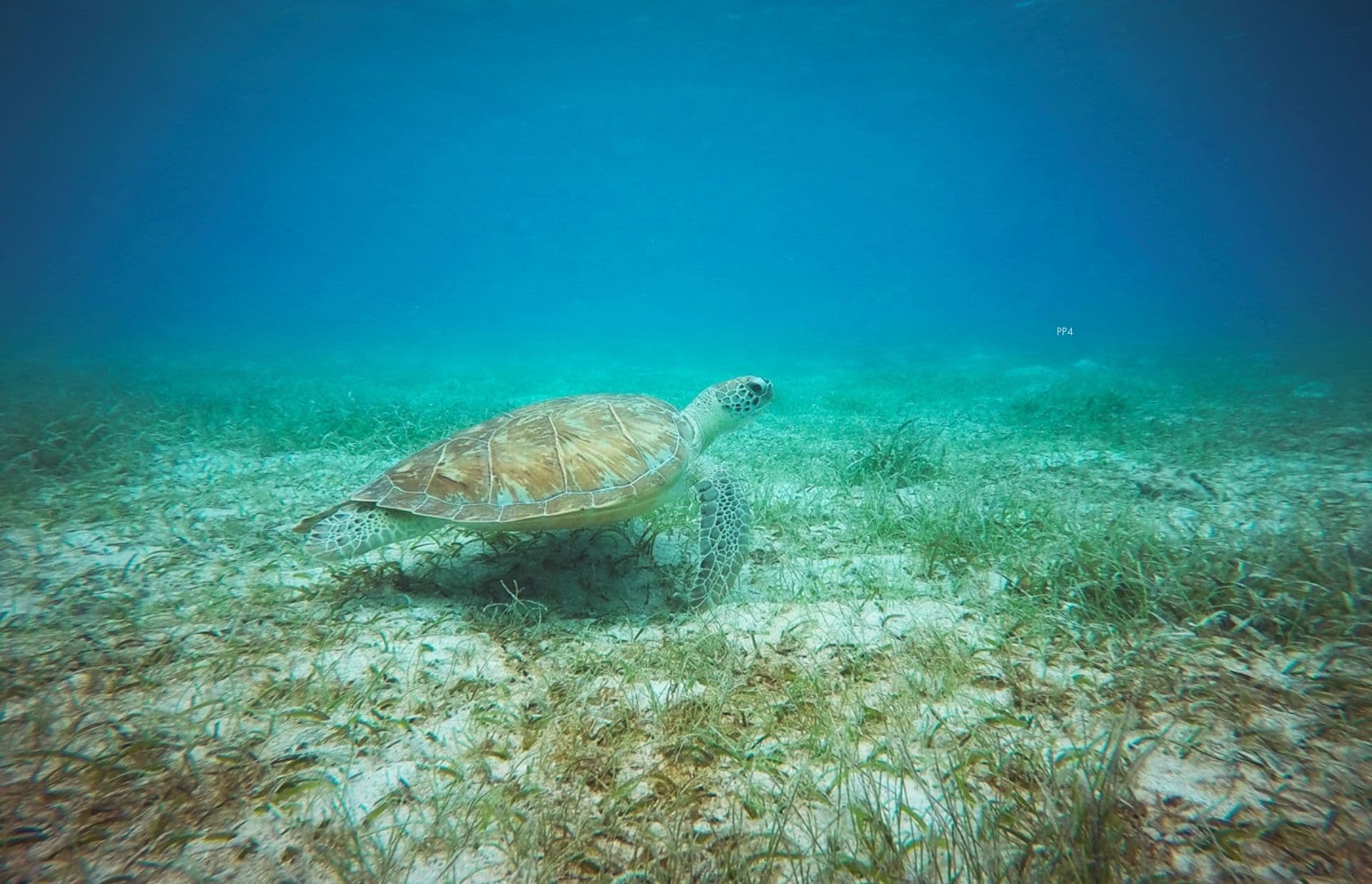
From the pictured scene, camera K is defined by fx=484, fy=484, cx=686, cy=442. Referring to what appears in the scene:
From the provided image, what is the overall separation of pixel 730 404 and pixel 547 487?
2.26 m

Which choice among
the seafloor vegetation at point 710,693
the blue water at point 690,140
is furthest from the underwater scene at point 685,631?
the blue water at point 690,140

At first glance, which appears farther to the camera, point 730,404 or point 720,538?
point 730,404

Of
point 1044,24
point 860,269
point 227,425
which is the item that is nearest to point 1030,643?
point 227,425

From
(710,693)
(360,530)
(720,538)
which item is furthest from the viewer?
(720,538)

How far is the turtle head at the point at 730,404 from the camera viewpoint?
473 centimetres

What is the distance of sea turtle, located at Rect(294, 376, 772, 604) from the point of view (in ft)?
9.61

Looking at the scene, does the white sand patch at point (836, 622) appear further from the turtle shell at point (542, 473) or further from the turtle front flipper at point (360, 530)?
the turtle front flipper at point (360, 530)

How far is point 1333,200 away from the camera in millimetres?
63656

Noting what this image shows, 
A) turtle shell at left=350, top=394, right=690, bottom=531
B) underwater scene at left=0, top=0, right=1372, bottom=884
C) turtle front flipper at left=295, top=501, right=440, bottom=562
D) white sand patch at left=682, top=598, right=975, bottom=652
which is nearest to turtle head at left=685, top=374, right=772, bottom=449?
underwater scene at left=0, top=0, right=1372, bottom=884

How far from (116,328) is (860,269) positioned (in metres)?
102

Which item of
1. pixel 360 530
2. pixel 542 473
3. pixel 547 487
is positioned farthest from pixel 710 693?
pixel 360 530

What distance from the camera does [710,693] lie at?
80.8 inches

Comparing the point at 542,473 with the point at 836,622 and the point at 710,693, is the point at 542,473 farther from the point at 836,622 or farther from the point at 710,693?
the point at 836,622

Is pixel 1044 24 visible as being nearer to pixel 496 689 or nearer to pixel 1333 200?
pixel 496 689
